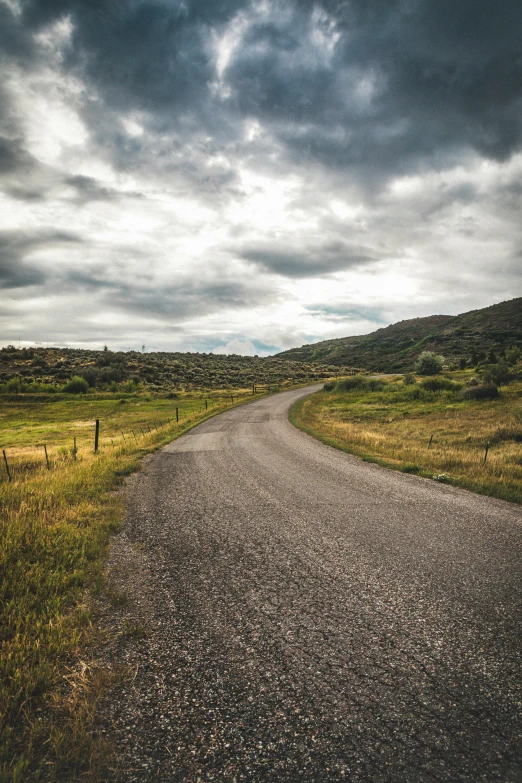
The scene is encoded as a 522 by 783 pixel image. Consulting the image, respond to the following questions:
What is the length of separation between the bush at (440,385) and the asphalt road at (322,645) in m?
33.8

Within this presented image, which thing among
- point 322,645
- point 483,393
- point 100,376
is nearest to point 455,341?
point 483,393

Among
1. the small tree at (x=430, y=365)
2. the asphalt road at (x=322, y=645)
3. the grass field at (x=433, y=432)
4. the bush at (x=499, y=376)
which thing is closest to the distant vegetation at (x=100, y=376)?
the small tree at (x=430, y=365)

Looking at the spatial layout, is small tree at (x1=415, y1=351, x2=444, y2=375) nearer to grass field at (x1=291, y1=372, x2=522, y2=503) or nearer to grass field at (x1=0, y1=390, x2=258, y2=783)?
grass field at (x1=291, y1=372, x2=522, y2=503)

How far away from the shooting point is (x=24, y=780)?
2.53 m

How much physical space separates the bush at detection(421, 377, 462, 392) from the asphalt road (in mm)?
33792

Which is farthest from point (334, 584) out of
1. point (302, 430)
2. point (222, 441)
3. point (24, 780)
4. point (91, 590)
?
point (302, 430)

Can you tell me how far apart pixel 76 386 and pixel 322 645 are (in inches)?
2266

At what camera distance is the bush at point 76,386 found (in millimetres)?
53406

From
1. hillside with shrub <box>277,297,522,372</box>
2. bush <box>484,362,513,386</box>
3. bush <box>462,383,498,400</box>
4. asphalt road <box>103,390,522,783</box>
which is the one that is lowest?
asphalt road <box>103,390,522,783</box>

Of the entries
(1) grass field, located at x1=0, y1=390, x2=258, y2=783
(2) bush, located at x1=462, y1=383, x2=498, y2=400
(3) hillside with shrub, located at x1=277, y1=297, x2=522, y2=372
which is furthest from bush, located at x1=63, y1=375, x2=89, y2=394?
(3) hillside with shrub, located at x1=277, y1=297, x2=522, y2=372

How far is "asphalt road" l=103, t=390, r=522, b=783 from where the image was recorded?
2.77 metres

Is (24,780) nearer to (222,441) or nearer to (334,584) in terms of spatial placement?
(334,584)

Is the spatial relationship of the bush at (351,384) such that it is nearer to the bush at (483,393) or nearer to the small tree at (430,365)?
the bush at (483,393)

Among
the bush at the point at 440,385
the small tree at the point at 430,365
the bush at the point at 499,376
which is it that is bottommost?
the bush at the point at 440,385
